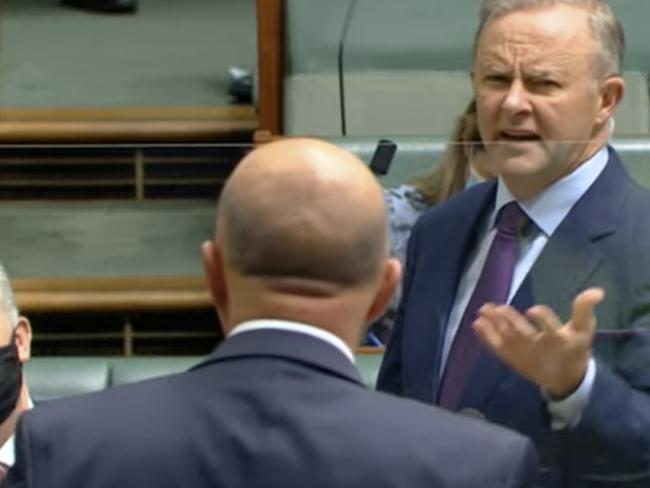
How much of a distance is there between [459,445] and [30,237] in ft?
4.26

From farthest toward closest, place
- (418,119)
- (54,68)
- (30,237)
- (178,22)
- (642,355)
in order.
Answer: (178,22), (54,68), (418,119), (30,237), (642,355)

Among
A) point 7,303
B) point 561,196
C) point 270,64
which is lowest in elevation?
point 270,64

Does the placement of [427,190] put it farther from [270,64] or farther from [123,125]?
[123,125]

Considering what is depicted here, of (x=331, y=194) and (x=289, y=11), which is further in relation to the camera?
(x=289, y=11)

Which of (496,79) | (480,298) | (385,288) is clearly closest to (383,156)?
(496,79)

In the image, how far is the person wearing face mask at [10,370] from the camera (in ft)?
5.76

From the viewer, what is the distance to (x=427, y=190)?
6.11 feet

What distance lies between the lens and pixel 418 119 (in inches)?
122

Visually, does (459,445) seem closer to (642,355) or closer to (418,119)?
(642,355)

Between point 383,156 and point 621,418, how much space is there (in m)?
0.58

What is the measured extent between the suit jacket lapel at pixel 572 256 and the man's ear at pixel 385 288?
359 mm

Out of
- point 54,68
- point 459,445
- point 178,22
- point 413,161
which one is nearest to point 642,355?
point 459,445

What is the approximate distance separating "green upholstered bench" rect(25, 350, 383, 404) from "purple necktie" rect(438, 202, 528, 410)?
2.32 feet

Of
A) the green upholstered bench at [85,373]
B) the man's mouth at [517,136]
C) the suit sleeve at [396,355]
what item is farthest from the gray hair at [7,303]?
the man's mouth at [517,136]
